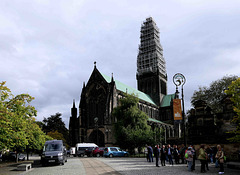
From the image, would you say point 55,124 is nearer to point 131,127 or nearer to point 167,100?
point 167,100

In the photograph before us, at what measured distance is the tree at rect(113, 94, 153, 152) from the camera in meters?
40.7

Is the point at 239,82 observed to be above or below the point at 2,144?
above

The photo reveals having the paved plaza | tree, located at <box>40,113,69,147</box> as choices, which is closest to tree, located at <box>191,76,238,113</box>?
the paved plaza

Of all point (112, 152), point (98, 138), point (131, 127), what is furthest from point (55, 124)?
point (112, 152)

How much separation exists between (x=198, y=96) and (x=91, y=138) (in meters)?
25.5

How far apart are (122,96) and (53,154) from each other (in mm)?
40453

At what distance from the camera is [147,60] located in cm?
8638

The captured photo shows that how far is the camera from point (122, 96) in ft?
202

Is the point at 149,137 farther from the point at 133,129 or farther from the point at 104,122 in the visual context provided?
the point at 104,122

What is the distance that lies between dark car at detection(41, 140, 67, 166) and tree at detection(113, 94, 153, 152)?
62.4ft

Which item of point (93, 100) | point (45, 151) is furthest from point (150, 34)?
point (45, 151)

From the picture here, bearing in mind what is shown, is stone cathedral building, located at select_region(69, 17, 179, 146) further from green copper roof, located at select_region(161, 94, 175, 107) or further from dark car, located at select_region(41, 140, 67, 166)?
dark car, located at select_region(41, 140, 67, 166)

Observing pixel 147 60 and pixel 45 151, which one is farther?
pixel 147 60

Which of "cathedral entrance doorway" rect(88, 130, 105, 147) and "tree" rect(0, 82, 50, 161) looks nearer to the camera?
"tree" rect(0, 82, 50, 161)
